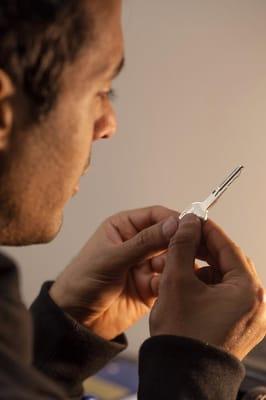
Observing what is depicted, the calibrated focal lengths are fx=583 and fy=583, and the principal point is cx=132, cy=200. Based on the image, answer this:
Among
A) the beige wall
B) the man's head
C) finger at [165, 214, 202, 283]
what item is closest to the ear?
the man's head

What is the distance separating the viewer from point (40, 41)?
1.56ft

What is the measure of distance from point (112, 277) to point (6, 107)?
11.5 inches

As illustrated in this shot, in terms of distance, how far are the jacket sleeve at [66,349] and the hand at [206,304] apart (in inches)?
5.3

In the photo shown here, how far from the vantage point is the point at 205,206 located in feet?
2.11

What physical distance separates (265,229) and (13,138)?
1.59ft

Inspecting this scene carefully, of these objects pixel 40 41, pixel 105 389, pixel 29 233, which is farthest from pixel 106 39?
pixel 105 389

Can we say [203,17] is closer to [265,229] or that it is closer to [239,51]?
[239,51]

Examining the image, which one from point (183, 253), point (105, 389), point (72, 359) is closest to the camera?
point (183, 253)

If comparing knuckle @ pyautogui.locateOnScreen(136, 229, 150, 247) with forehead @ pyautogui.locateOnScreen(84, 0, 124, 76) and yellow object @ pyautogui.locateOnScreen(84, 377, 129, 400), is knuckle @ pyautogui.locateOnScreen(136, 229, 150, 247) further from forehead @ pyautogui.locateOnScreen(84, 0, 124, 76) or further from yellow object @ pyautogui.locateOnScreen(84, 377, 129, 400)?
yellow object @ pyautogui.locateOnScreen(84, 377, 129, 400)

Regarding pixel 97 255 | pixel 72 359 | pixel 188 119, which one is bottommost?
pixel 72 359

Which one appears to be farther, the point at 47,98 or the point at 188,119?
the point at 188,119

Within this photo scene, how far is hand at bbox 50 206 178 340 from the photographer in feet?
2.24

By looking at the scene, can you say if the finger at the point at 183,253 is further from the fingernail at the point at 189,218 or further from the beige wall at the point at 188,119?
the beige wall at the point at 188,119

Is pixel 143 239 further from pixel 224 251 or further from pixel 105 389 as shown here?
pixel 105 389
